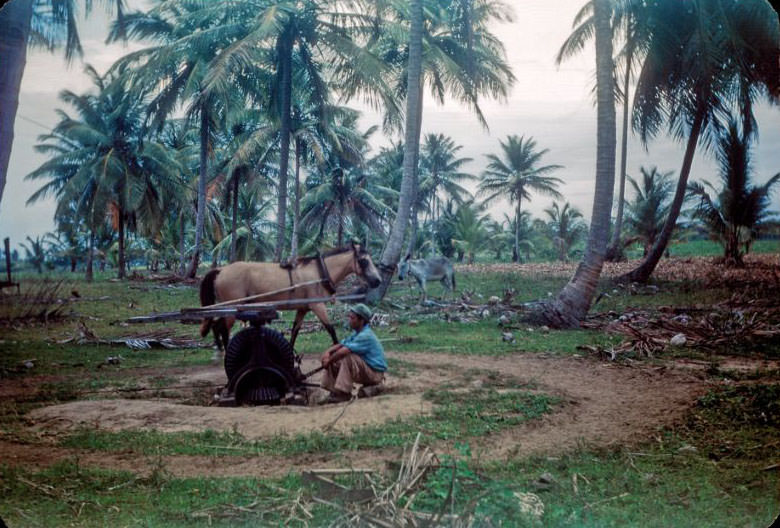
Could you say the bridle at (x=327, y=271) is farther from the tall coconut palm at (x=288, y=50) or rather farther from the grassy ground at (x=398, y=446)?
the grassy ground at (x=398, y=446)

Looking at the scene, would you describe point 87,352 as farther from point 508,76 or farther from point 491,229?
point 491,229

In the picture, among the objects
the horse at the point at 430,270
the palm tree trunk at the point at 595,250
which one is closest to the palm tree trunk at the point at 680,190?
the palm tree trunk at the point at 595,250

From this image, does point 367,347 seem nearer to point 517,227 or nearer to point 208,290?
point 208,290

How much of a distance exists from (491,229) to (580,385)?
→ 4.93m

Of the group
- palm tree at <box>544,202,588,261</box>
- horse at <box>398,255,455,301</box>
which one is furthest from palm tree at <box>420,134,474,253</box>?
palm tree at <box>544,202,588,261</box>

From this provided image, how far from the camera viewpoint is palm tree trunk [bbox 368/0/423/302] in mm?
7184

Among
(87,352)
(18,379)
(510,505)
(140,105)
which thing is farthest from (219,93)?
(510,505)

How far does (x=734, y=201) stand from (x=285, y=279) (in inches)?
150

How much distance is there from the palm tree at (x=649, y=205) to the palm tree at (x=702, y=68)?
0.21 m

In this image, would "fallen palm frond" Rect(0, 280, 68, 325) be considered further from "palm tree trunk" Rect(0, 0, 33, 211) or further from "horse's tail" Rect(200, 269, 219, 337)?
"horse's tail" Rect(200, 269, 219, 337)

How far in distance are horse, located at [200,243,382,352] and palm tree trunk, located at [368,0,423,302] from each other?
1.50m

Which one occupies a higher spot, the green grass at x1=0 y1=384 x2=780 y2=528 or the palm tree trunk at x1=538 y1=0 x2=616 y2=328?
the palm tree trunk at x1=538 y1=0 x2=616 y2=328

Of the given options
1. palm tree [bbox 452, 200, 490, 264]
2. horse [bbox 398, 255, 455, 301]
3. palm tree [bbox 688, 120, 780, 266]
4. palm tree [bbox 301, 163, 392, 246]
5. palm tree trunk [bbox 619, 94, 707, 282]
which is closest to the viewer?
palm tree [bbox 688, 120, 780, 266]

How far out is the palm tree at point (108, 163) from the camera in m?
3.31
